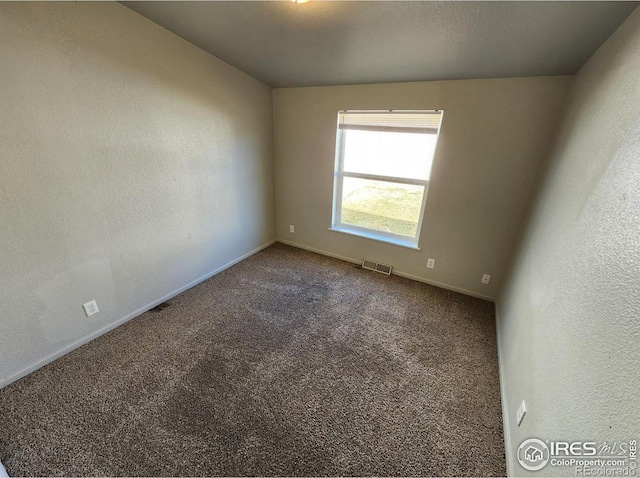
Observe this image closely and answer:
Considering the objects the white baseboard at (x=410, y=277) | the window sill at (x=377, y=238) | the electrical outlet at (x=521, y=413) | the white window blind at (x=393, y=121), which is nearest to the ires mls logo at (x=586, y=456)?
the electrical outlet at (x=521, y=413)

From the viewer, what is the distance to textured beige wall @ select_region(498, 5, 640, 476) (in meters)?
0.73

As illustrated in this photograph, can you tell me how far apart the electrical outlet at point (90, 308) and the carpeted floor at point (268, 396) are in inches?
8.9

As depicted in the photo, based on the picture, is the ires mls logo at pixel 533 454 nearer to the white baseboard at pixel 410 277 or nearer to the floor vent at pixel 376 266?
the white baseboard at pixel 410 277

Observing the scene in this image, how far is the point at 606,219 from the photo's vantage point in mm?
932

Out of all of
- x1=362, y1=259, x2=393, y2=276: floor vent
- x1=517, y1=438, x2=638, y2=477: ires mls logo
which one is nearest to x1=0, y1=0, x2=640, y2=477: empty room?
x1=517, y1=438, x2=638, y2=477: ires mls logo

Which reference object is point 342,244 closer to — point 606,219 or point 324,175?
point 324,175

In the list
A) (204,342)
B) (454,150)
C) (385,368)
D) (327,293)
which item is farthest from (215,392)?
(454,150)

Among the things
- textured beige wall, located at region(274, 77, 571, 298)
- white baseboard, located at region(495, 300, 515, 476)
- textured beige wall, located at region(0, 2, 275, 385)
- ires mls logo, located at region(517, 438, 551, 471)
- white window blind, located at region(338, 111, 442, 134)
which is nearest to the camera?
ires mls logo, located at region(517, 438, 551, 471)

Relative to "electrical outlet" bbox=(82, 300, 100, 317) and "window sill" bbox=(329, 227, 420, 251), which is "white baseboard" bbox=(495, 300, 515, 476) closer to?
"window sill" bbox=(329, 227, 420, 251)

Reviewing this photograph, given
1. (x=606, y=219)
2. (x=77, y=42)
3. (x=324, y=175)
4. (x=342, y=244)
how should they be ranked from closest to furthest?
(x=606, y=219) → (x=77, y=42) → (x=324, y=175) → (x=342, y=244)

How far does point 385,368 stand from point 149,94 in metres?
2.67

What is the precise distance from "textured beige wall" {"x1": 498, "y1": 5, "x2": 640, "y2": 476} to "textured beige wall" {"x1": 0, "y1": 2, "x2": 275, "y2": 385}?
2.70 m

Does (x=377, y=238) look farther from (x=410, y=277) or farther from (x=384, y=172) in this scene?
(x=384, y=172)

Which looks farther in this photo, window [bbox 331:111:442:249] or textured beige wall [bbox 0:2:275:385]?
window [bbox 331:111:442:249]
